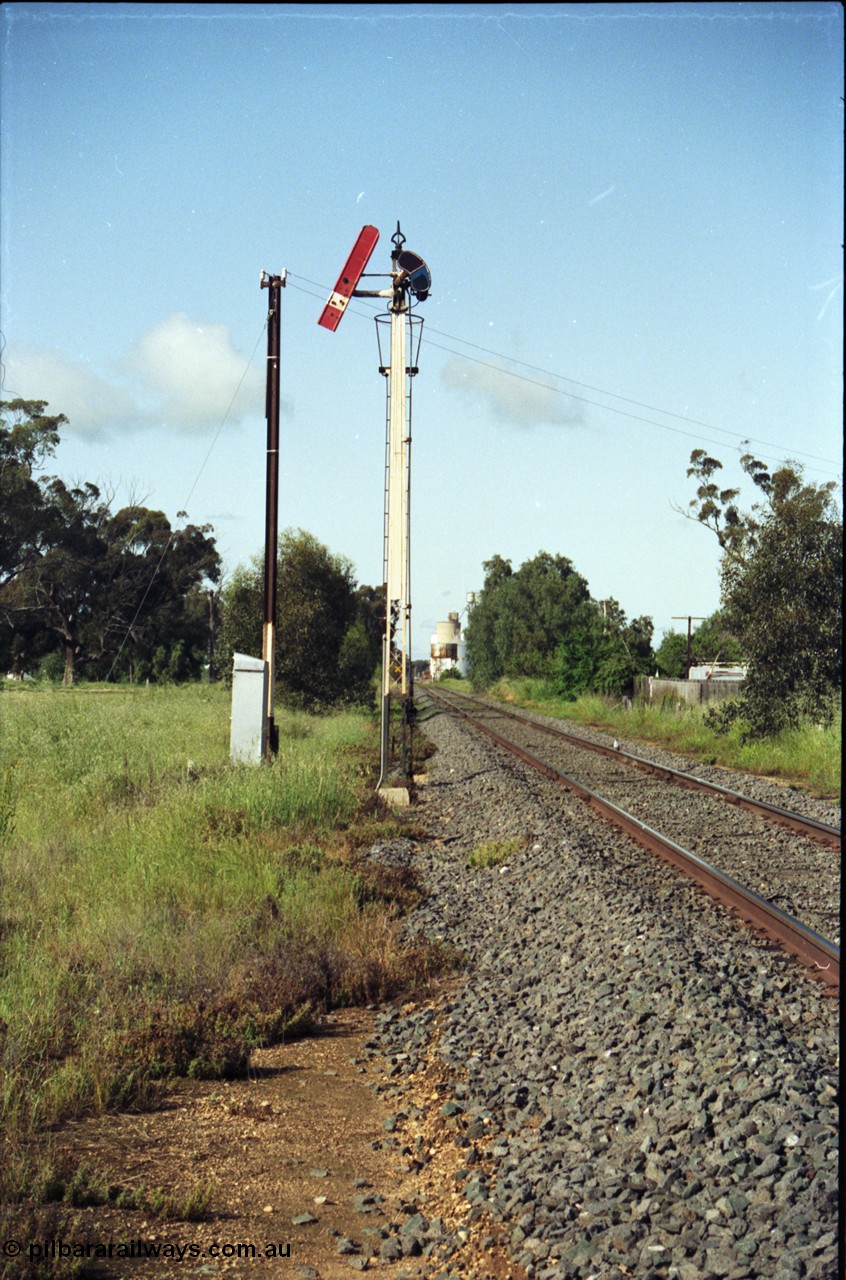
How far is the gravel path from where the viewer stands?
3.46m

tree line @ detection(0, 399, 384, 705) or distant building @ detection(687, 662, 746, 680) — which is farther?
distant building @ detection(687, 662, 746, 680)

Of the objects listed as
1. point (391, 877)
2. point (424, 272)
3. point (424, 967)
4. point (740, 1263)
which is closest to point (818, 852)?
point (391, 877)

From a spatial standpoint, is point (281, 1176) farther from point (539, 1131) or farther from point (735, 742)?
point (735, 742)

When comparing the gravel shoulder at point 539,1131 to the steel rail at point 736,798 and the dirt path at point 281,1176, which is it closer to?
the dirt path at point 281,1176

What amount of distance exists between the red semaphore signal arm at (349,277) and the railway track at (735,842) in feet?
25.9

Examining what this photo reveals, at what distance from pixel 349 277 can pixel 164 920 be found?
11004 mm

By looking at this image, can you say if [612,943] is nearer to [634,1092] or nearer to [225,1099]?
[634,1092]

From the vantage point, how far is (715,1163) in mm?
3811

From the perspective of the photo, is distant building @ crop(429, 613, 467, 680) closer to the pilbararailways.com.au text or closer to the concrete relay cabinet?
the concrete relay cabinet

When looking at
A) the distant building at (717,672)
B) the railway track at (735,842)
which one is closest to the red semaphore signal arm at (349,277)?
the railway track at (735,842)

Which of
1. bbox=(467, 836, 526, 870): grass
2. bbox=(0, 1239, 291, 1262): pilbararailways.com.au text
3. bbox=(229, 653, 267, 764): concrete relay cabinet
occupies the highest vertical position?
bbox=(229, 653, 267, 764): concrete relay cabinet

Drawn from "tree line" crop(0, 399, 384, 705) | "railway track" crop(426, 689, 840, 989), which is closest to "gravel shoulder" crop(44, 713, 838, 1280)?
"railway track" crop(426, 689, 840, 989)

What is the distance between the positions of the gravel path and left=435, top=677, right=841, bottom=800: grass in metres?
9.31

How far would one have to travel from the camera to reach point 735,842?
11.3 metres
